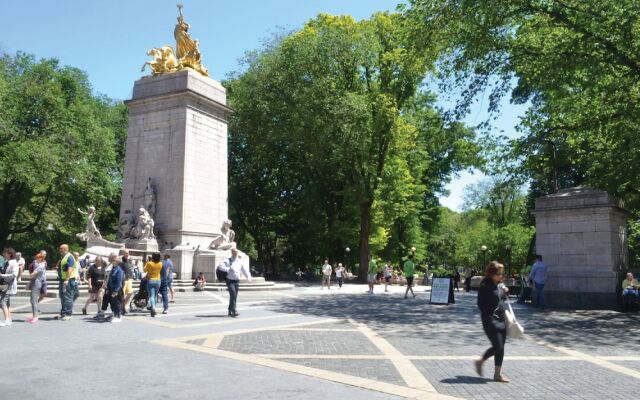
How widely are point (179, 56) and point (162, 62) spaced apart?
106 centimetres

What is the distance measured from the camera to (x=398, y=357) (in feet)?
27.3

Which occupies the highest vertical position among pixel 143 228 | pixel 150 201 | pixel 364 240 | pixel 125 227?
pixel 150 201

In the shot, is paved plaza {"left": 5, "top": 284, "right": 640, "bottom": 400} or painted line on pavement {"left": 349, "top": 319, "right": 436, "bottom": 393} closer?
paved plaza {"left": 5, "top": 284, "right": 640, "bottom": 400}

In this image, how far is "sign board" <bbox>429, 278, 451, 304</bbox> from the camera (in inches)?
721

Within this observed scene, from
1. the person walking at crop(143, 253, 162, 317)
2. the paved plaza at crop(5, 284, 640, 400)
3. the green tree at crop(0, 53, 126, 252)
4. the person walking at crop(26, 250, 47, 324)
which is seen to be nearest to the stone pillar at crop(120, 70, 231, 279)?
the green tree at crop(0, 53, 126, 252)

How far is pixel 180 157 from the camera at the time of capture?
25859 millimetres

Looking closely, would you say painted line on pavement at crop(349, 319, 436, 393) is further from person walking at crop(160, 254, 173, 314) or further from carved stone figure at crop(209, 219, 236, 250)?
carved stone figure at crop(209, 219, 236, 250)

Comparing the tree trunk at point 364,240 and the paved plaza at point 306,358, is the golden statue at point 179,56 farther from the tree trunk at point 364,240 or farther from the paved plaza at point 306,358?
the paved plaza at point 306,358

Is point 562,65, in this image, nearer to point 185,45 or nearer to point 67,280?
point 67,280

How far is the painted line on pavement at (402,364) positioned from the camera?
6.53 meters

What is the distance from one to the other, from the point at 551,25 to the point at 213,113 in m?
17.5

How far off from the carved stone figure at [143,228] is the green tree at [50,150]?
10.2 m

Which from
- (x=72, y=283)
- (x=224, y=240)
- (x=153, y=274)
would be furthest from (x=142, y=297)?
(x=224, y=240)

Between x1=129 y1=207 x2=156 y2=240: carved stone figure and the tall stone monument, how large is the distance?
174mm
